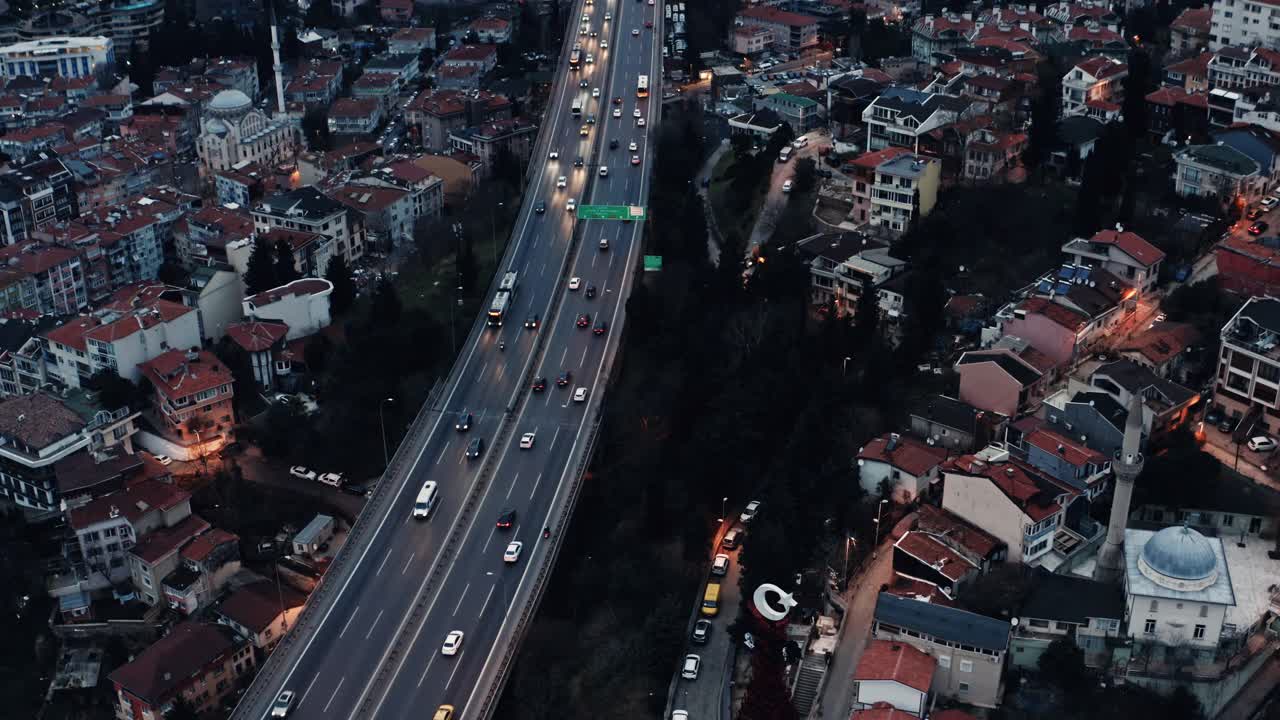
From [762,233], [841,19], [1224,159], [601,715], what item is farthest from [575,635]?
[841,19]

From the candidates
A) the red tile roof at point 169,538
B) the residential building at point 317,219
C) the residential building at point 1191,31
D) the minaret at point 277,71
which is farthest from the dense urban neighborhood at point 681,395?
the minaret at point 277,71

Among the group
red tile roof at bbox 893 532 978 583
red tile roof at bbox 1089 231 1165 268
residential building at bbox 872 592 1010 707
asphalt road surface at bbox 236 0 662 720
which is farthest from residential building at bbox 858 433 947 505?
red tile roof at bbox 1089 231 1165 268

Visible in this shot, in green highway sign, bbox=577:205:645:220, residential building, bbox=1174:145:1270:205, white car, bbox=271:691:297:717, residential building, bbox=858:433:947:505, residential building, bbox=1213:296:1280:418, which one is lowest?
white car, bbox=271:691:297:717

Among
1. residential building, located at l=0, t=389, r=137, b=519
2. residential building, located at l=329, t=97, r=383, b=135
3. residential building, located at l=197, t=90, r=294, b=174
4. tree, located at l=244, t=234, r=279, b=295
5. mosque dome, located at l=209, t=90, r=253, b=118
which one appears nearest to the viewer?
residential building, located at l=0, t=389, r=137, b=519

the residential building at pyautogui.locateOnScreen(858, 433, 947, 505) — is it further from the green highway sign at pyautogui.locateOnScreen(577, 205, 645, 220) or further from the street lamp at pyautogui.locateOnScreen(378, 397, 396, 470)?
the green highway sign at pyautogui.locateOnScreen(577, 205, 645, 220)

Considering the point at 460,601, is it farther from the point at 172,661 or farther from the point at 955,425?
the point at 955,425
